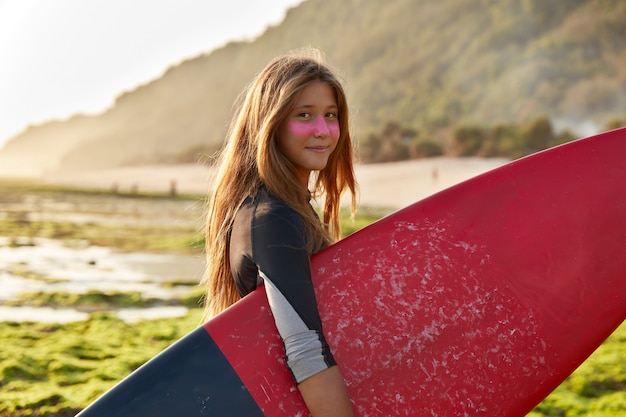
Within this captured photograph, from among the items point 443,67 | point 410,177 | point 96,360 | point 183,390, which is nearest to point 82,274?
point 96,360

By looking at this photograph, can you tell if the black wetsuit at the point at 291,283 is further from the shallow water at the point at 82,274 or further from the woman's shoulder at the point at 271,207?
the shallow water at the point at 82,274

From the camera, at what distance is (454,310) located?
209 centimetres

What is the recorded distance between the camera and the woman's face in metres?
1.86

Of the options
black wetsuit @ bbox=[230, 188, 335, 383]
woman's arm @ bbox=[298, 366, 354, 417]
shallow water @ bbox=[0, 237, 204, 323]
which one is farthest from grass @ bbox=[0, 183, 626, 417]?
woman's arm @ bbox=[298, 366, 354, 417]

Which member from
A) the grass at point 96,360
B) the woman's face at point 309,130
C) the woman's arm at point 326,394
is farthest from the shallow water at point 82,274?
the woman's arm at point 326,394

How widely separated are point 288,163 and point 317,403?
2.19 ft

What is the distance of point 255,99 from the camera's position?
6.25 ft

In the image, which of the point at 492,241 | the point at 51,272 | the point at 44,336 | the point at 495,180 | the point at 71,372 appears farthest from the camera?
the point at 51,272

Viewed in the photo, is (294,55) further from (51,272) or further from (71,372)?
(51,272)

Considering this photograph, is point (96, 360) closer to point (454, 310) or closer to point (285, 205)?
point (454, 310)

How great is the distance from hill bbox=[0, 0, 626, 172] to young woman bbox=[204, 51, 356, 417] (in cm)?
1111

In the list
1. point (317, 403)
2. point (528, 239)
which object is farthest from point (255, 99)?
point (528, 239)

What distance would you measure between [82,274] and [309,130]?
23.9 feet

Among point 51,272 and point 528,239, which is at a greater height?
point 528,239
